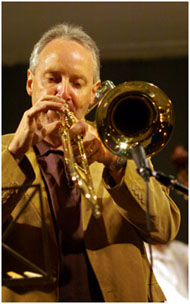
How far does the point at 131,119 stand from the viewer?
7.18 ft

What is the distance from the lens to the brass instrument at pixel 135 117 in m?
2.13

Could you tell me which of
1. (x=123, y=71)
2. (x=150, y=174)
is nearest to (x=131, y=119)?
(x=150, y=174)

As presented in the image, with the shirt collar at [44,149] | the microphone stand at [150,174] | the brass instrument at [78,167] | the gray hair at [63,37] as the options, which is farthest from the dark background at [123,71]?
the microphone stand at [150,174]

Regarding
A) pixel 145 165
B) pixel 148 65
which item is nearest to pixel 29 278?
pixel 145 165

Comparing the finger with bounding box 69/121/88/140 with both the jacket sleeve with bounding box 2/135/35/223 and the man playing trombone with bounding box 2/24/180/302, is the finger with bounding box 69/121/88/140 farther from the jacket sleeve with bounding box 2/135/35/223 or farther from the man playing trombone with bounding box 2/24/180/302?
the jacket sleeve with bounding box 2/135/35/223

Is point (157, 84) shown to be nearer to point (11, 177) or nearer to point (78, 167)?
point (78, 167)

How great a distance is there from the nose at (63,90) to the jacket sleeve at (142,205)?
473 mm

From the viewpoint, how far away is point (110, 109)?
2154mm

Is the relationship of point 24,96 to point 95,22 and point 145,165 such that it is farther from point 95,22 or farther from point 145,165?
point 145,165

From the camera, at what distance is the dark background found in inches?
184

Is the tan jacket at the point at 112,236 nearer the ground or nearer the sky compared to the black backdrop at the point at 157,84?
nearer the ground

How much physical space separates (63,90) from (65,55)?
7.5 inches

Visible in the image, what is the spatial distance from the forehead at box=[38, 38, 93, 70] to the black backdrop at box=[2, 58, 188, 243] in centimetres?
214

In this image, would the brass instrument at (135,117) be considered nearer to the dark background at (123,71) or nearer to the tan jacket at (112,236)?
the tan jacket at (112,236)
